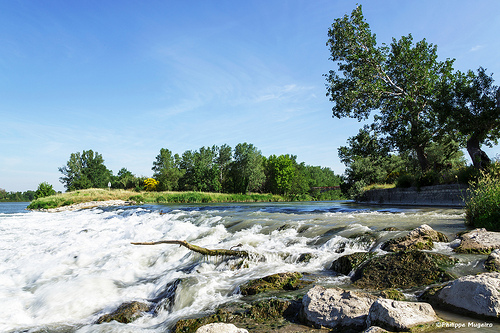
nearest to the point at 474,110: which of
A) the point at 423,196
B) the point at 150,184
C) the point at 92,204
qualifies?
the point at 423,196

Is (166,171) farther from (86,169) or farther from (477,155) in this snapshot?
(477,155)

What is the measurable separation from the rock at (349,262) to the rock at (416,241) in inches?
28.1

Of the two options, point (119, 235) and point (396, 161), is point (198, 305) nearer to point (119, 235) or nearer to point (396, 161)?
point (119, 235)

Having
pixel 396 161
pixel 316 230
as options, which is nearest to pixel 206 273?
pixel 316 230

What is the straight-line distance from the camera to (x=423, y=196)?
20953mm

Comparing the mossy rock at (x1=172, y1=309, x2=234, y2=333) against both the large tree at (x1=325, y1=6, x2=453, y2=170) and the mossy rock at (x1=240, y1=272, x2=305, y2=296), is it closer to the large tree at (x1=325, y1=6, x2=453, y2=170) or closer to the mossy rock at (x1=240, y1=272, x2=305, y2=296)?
the mossy rock at (x1=240, y1=272, x2=305, y2=296)

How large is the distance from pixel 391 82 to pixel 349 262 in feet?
63.9

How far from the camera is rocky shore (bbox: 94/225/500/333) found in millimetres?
3008

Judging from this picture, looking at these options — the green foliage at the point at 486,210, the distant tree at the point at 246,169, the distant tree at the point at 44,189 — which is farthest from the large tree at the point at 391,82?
the distant tree at the point at 44,189

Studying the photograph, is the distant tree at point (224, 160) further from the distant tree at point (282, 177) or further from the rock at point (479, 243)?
the rock at point (479, 243)

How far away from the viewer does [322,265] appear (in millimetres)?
6043

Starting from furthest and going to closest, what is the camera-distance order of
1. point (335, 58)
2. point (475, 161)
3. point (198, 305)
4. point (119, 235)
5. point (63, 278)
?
point (335, 58), point (475, 161), point (119, 235), point (63, 278), point (198, 305)

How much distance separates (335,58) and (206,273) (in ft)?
70.2

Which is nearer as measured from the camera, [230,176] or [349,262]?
[349,262]
